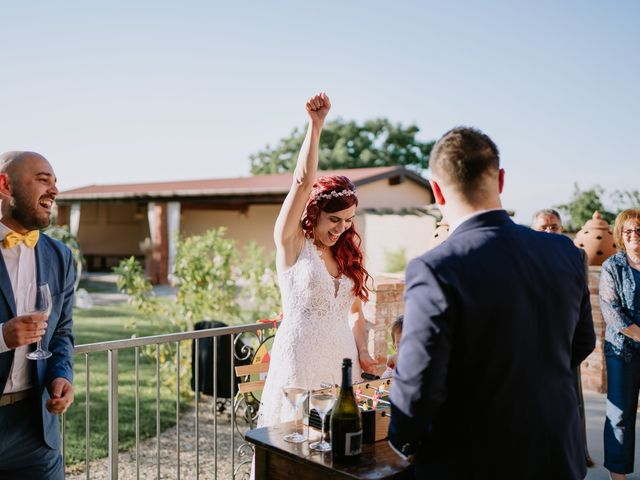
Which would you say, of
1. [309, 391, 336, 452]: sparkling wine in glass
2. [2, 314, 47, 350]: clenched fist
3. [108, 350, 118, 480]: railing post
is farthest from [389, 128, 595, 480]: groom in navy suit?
[108, 350, 118, 480]: railing post

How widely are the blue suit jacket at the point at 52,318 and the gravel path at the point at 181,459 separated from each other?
261 centimetres

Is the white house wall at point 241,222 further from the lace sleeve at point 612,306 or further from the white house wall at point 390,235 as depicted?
the lace sleeve at point 612,306

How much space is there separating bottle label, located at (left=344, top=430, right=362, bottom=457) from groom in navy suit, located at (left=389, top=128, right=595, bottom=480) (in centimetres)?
26

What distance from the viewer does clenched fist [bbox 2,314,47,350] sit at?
6.68 ft

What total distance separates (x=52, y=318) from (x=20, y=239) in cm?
35

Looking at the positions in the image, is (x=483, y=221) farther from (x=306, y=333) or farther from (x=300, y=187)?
(x=306, y=333)

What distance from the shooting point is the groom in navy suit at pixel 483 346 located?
1.50 meters

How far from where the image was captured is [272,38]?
15.5 meters

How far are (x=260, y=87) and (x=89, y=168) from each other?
13.0m

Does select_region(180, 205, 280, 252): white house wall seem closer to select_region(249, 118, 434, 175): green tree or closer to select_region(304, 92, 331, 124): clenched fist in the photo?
select_region(249, 118, 434, 175): green tree

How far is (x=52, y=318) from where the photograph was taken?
2361 mm

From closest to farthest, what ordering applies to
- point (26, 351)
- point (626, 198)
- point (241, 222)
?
point (26, 351) → point (626, 198) → point (241, 222)

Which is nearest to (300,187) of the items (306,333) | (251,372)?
(306,333)

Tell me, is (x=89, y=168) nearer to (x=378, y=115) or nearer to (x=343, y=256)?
(x=378, y=115)
